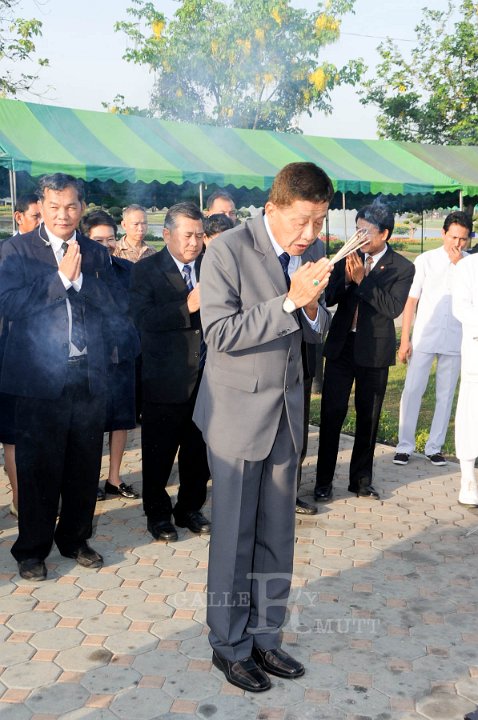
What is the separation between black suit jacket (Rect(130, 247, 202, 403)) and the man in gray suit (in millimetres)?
1383

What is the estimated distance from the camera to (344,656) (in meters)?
3.68

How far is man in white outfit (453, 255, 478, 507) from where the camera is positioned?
18.5 ft

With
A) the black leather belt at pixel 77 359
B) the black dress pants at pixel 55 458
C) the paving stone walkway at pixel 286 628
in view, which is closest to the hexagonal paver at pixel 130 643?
the paving stone walkway at pixel 286 628

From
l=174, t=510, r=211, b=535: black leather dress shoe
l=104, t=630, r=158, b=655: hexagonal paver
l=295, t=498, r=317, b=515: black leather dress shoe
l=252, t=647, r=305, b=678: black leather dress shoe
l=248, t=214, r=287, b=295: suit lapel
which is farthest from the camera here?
l=295, t=498, r=317, b=515: black leather dress shoe

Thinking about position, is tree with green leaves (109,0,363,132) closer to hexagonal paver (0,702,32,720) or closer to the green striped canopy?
the green striped canopy

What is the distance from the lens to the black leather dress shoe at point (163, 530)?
199 inches

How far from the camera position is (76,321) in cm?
435

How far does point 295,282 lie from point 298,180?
0.39 meters

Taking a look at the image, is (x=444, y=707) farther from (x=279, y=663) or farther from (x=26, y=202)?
(x=26, y=202)

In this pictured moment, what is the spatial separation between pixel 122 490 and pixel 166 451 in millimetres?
1023

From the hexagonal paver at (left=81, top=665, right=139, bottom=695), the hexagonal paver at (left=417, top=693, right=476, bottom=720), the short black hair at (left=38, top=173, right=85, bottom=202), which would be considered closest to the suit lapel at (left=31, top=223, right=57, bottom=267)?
the short black hair at (left=38, top=173, right=85, bottom=202)

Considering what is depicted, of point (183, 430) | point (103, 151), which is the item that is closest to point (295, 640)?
point (183, 430)

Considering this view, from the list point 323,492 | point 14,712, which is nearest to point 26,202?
point 323,492

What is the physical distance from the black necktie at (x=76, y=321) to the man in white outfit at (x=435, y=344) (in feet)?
10.9
